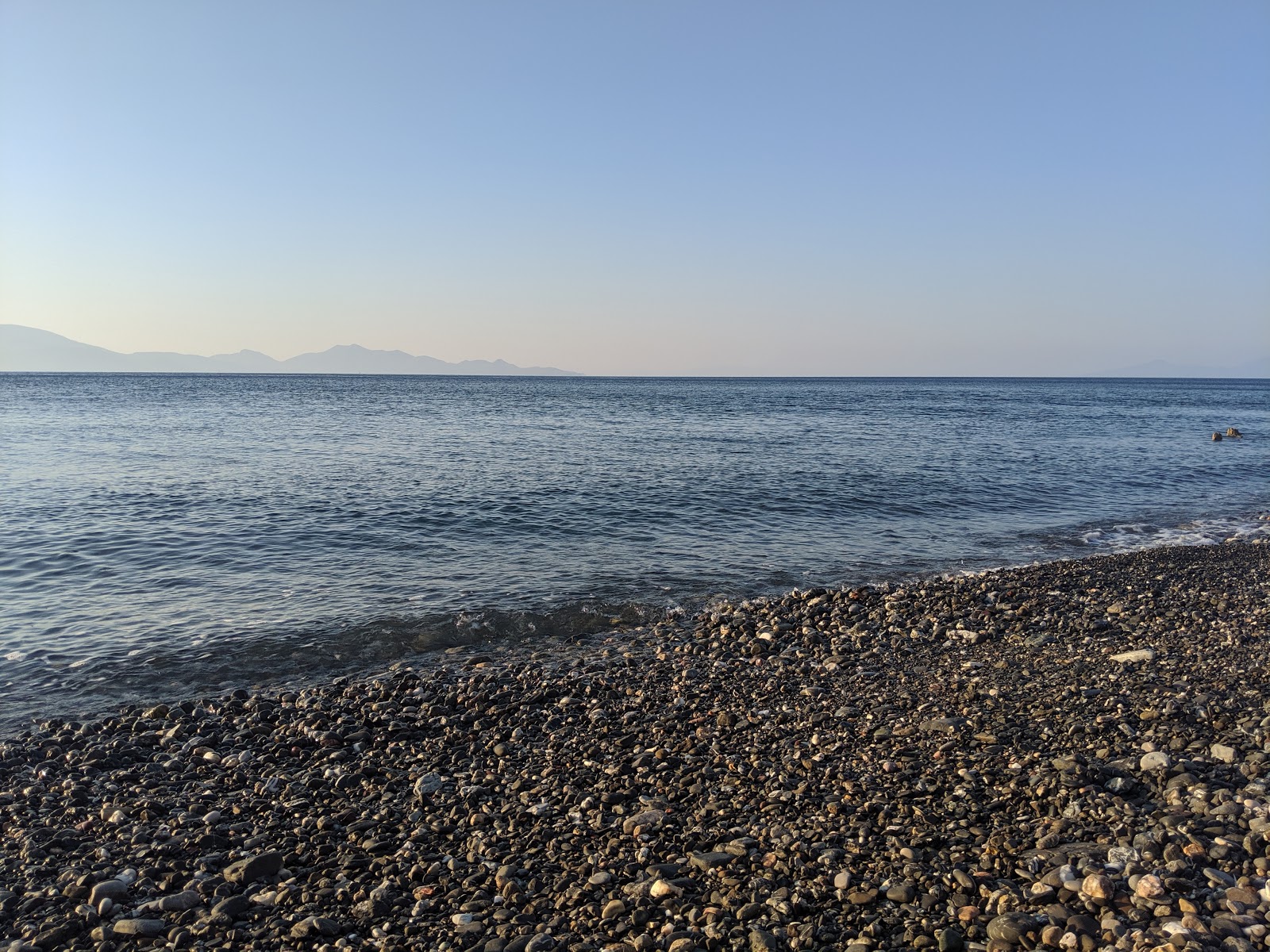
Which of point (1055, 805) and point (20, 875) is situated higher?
point (1055, 805)

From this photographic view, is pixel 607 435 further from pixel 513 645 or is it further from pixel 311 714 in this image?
pixel 311 714

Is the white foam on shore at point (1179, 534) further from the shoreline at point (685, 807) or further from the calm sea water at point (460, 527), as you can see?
the shoreline at point (685, 807)

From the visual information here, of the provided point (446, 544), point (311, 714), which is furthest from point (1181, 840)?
point (446, 544)

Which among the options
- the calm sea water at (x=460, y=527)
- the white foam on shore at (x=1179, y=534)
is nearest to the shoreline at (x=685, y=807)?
the calm sea water at (x=460, y=527)

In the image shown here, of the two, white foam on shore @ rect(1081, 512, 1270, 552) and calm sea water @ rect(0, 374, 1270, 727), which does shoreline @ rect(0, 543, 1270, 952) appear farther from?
white foam on shore @ rect(1081, 512, 1270, 552)

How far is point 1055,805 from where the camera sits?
6.68 m

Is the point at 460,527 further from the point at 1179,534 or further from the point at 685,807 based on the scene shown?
the point at 1179,534

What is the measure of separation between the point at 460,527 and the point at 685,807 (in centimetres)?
1608

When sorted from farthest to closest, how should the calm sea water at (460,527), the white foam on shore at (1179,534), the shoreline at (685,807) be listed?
the white foam on shore at (1179,534) < the calm sea water at (460,527) < the shoreline at (685,807)

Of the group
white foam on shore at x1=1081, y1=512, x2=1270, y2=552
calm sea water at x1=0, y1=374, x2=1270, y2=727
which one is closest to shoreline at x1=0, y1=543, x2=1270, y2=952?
calm sea water at x1=0, y1=374, x2=1270, y2=727

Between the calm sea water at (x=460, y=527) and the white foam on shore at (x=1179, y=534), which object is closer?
the calm sea water at (x=460, y=527)

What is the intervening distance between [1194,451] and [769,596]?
41598 mm

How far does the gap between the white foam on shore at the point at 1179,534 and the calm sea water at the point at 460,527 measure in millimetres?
158

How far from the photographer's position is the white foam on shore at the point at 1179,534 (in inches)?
817
